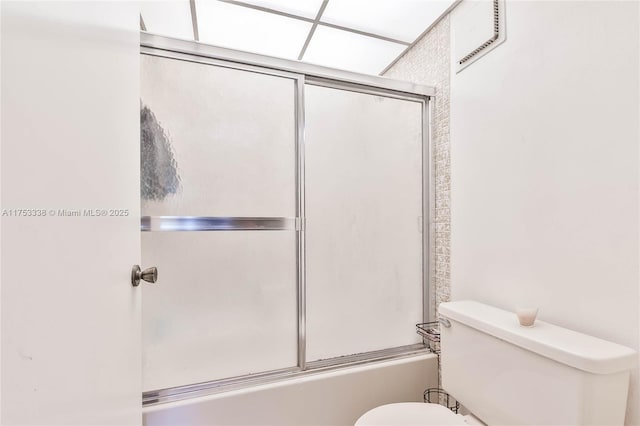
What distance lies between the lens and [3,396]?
328 millimetres

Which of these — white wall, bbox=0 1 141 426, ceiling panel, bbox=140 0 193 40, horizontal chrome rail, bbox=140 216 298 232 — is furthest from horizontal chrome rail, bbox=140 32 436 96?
horizontal chrome rail, bbox=140 216 298 232

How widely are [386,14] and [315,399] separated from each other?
1.77 meters


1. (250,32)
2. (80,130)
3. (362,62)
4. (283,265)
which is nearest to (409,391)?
(283,265)

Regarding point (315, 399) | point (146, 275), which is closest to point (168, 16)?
point (146, 275)

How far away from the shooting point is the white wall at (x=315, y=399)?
1154 mm

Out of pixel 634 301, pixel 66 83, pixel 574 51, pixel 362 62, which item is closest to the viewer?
pixel 66 83

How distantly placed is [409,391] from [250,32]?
195 cm

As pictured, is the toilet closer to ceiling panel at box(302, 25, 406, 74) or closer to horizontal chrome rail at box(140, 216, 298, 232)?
horizontal chrome rail at box(140, 216, 298, 232)

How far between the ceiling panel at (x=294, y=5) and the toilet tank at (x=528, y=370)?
1420 mm

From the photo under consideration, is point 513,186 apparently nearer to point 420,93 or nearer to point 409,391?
point 420,93

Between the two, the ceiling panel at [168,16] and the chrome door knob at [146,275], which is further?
the ceiling panel at [168,16]

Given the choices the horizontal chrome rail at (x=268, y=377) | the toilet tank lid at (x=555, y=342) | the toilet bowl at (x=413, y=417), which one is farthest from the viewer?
the horizontal chrome rail at (x=268, y=377)

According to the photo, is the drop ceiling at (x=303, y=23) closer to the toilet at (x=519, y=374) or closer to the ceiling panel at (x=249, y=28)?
the ceiling panel at (x=249, y=28)

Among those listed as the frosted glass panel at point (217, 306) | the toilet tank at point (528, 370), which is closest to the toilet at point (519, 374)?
the toilet tank at point (528, 370)
